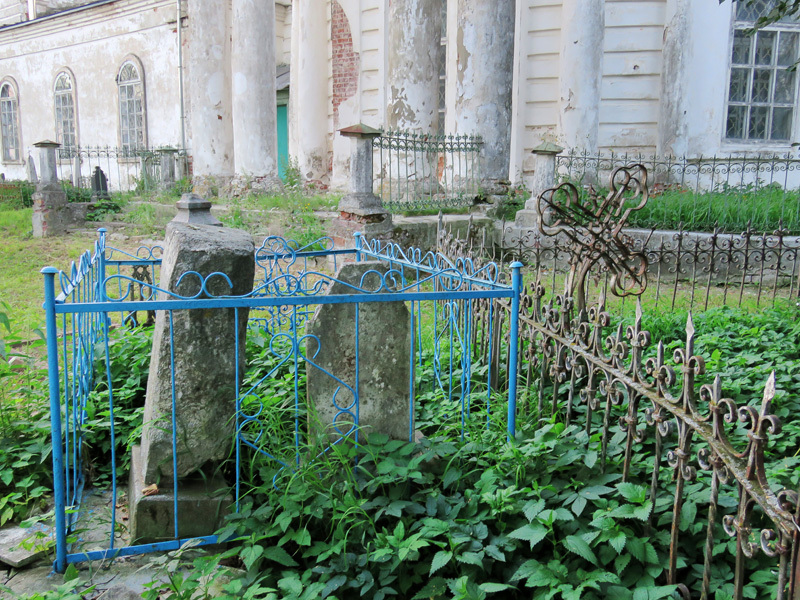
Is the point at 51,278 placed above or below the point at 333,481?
above

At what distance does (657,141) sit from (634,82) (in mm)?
985

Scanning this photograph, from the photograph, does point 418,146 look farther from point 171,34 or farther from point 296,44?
point 171,34

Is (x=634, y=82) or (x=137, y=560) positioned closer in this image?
(x=137, y=560)

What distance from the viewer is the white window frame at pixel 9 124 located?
21.6m

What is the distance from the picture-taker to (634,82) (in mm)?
10367

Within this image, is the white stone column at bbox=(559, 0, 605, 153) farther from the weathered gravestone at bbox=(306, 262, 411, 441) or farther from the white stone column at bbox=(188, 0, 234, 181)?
the weathered gravestone at bbox=(306, 262, 411, 441)

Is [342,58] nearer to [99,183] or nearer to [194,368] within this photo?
[99,183]

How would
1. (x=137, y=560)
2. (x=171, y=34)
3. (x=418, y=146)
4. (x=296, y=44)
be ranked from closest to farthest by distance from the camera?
(x=137, y=560) < (x=418, y=146) < (x=296, y=44) < (x=171, y=34)

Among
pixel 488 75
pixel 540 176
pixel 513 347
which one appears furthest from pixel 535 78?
pixel 513 347

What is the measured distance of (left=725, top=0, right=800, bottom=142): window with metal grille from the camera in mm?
10109

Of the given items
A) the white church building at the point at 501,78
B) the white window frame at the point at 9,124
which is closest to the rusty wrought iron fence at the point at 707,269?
the white church building at the point at 501,78

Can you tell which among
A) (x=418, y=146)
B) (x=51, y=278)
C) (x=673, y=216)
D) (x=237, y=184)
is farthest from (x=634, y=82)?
(x=51, y=278)

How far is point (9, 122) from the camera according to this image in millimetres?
22078

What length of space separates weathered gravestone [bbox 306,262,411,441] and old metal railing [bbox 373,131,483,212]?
5.71m
